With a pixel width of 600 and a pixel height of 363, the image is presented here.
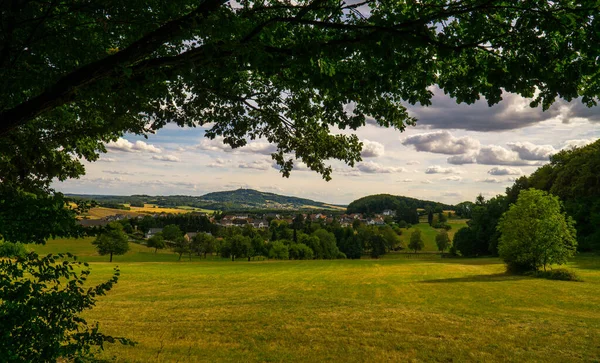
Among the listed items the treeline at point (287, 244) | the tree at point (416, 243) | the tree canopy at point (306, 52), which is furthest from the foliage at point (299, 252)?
the tree canopy at point (306, 52)

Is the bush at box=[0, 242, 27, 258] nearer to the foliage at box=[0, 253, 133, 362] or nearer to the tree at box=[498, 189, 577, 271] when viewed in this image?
the foliage at box=[0, 253, 133, 362]

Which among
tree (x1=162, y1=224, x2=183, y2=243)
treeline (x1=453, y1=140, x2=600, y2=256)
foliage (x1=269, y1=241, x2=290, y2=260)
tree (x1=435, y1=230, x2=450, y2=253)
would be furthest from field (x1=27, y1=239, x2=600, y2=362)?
tree (x1=162, y1=224, x2=183, y2=243)

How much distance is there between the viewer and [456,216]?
557 feet

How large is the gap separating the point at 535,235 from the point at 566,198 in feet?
125

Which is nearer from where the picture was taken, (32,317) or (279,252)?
(32,317)

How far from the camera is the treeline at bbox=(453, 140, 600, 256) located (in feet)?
194

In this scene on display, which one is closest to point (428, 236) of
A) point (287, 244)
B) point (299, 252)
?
point (299, 252)

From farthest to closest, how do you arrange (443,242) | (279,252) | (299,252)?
(443,242) → (299,252) → (279,252)

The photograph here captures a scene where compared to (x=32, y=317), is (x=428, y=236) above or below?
below

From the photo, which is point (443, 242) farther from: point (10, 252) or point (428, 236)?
point (10, 252)

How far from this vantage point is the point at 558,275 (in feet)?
110

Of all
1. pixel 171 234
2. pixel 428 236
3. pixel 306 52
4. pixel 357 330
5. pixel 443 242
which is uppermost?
pixel 306 52

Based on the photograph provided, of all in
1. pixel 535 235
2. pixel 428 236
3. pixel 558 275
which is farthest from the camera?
pixel 428 236

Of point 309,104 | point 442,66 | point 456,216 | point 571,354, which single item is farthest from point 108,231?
point 456,216
